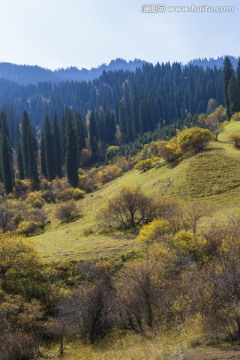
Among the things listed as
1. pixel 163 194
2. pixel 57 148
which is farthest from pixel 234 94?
pixel 57 148

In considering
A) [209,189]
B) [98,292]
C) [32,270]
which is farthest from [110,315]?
[209,189]

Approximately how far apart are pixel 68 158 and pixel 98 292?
179ft

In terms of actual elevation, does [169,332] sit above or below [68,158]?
below

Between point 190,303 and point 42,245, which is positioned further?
point 42,245

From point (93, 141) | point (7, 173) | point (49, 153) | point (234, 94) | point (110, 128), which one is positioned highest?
point (234, 94)

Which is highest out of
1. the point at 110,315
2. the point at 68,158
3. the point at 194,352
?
the point at 68,158

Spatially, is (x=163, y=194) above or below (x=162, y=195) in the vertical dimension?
above

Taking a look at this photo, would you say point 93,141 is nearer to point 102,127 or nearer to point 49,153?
point 49,153

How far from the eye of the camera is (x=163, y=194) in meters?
45.2

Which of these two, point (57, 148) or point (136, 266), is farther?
point (57, 148)

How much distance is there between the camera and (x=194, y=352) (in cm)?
1288

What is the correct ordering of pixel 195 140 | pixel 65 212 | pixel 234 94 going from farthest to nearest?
pixel 234 94, pixel 195 140, pixel 65 212

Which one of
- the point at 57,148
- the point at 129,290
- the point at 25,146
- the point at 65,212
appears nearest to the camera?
the point at 129,290

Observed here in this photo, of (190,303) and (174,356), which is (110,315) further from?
(174,356)
